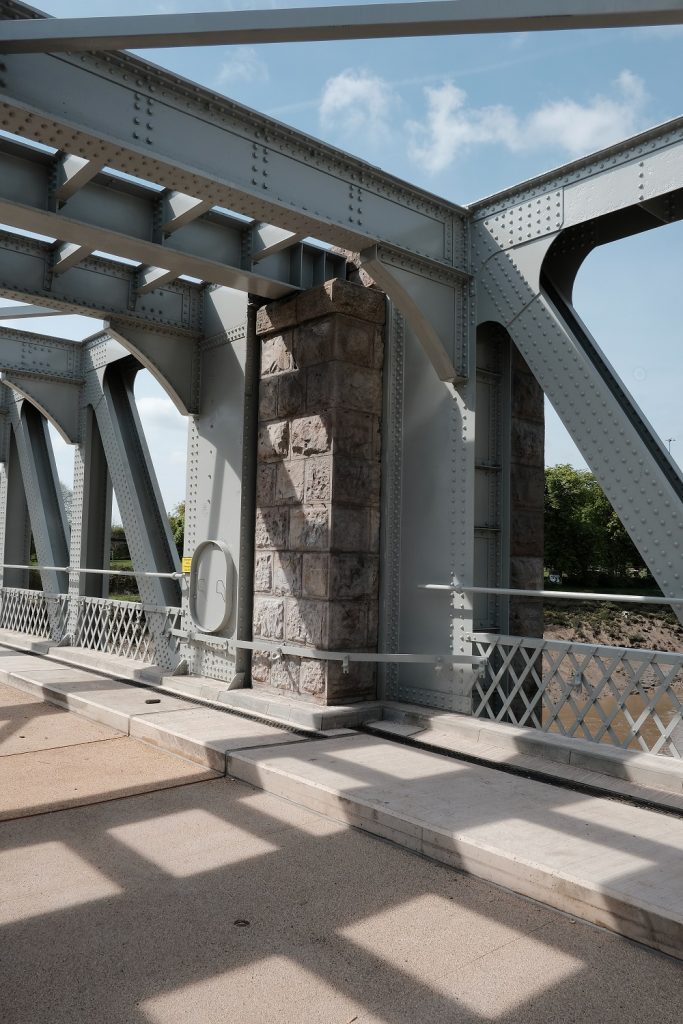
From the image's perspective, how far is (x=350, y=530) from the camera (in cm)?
750

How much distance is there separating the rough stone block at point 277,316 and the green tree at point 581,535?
39532mm

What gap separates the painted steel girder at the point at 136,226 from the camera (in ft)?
20.2

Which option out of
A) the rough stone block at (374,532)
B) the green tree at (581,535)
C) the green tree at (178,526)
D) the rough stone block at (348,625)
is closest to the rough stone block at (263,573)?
the rough stone block at (348,625)

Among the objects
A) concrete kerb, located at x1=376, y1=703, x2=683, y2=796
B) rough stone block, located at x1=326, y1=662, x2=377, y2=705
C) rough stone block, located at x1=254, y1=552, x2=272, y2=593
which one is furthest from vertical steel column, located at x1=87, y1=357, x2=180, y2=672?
concrete kerb, located at x1=376, y1=703, x2=683, y2=796

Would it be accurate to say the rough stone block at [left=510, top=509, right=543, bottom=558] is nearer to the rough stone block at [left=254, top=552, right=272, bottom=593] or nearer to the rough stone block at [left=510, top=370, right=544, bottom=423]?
the rough stone block at [left=510, top=370, right=544, bottom=423]

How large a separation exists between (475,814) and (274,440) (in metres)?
4.60

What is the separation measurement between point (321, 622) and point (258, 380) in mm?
2992

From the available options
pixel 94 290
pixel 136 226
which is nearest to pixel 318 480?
pixel 136 226

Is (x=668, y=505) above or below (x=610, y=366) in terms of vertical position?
below

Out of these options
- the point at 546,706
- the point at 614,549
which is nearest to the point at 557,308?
the point at 546,706

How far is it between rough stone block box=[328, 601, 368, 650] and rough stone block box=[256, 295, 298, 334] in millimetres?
2910

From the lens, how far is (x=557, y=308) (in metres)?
6.89

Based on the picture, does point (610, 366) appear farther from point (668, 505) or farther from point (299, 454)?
point (299, 454)

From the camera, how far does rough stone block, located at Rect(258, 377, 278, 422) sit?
8.22 meters
